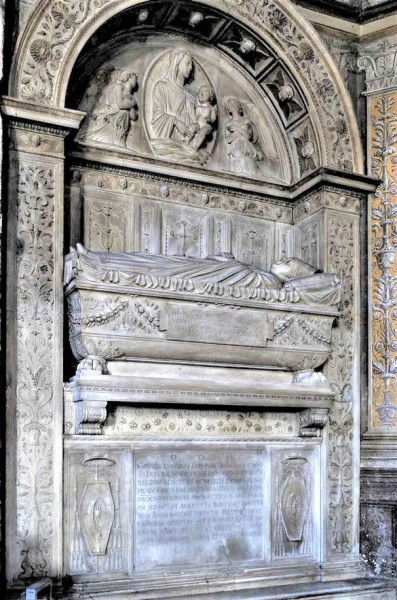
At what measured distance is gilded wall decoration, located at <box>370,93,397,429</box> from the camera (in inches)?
224

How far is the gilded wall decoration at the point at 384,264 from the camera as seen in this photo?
570 cm

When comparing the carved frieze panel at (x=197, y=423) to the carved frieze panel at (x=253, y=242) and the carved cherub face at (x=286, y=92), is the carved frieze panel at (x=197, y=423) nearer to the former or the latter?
the carved frieze panel at (x=253, y=242)

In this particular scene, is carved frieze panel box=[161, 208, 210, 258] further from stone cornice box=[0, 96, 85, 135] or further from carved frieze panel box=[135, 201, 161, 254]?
stone cornice box=[0, 96, 85, 135]

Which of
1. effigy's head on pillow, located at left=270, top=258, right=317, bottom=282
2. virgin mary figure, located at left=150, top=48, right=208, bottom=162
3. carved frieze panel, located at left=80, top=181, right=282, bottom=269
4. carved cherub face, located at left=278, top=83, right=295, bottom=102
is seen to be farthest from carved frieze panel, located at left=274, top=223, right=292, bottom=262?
carved cherub face, located at left=278, top=83, right=295, bottom=102

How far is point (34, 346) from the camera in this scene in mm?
4477

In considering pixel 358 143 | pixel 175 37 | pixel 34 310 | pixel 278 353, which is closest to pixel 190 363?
pixel 278 353

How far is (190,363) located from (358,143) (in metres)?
2.46

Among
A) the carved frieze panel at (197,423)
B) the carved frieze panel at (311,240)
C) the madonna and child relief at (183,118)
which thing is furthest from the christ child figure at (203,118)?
the carved frieze panel at (197,423)

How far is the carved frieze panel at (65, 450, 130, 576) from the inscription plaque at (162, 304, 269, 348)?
38.1 inches

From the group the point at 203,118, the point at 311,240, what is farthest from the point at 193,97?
the point at 311,240

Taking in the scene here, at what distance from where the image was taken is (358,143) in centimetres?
591

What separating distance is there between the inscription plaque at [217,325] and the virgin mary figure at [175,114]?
1522 millimetres

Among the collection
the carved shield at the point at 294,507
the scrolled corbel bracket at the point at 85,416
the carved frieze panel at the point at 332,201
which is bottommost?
the carved shield at the point at 294,507

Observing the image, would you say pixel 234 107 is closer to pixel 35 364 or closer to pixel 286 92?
pixel 286 92
